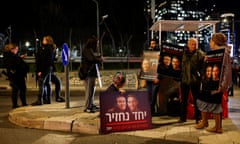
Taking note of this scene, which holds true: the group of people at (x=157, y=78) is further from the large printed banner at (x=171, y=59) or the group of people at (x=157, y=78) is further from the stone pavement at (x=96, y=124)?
the stone pavement at (x=96, y=124)

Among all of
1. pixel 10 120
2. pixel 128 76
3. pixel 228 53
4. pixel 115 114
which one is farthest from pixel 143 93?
pixel 128 76

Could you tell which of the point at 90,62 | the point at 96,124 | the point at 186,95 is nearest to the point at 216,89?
the point at 186,95

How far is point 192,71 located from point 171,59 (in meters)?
0.63

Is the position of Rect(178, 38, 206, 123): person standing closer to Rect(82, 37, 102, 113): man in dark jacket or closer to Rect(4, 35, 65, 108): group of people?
Rect(82, 37, 102, 113): man in dark jacket

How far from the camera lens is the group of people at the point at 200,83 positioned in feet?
23.8

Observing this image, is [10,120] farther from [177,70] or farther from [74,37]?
[74,37]

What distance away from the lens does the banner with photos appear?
9188 mm

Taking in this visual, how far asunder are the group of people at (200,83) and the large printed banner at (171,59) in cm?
2

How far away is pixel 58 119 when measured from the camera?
885 centimetres

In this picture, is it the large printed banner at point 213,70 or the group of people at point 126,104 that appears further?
the group of people at point 126,104

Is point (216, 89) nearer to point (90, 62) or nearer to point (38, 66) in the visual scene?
point (90, 62)

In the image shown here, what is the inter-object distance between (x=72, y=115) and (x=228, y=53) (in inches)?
160

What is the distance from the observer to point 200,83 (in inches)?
324

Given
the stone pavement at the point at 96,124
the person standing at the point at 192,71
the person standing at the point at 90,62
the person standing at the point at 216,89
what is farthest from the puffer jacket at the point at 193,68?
the person standing at the point at 90,62
